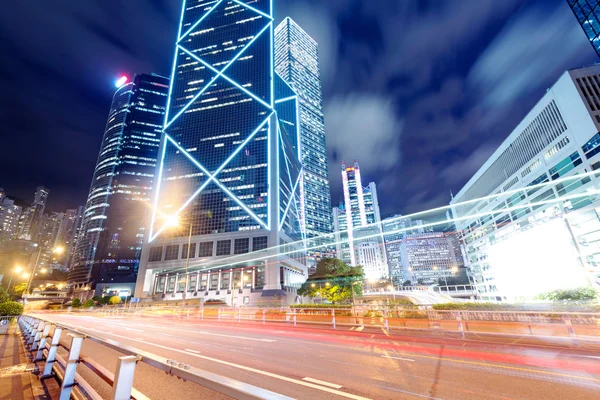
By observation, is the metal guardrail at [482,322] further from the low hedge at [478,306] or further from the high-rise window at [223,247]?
the high-rise window at [223,247]

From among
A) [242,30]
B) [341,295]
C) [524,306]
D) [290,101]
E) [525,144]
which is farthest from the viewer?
[290,101]

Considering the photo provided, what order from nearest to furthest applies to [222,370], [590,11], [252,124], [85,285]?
[222,370] → [590,11] → [252,124] → [85,285]

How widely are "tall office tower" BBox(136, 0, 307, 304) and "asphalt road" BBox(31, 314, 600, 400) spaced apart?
63569mm

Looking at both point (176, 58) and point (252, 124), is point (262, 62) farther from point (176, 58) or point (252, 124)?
point (176, 58)

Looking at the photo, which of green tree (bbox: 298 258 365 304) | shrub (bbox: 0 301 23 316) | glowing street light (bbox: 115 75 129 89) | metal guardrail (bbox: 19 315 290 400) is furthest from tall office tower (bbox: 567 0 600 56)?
glowing street light (bbox: 115 75 129 89)

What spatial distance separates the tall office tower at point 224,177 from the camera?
79.0m

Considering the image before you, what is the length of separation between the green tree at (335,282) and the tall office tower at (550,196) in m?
22.1

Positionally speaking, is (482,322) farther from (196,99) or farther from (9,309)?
(196,99)

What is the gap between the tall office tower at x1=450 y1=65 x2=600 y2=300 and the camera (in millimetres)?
47469

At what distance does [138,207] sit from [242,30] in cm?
11135

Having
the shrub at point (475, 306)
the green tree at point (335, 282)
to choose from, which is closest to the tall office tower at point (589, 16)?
the shrub at point (475, 306)

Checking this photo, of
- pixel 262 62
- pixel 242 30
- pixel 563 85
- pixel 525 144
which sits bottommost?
pixel 525 144

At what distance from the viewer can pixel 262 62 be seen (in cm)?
10675

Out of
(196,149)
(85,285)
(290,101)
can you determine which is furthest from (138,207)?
(290,101)
